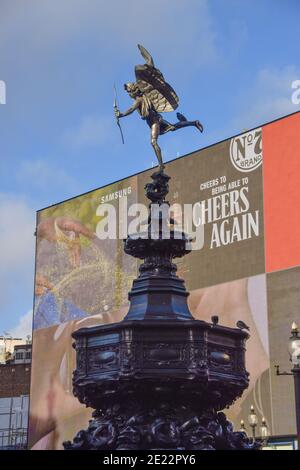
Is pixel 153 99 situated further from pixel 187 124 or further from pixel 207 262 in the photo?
pixel 207 262

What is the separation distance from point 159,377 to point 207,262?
165 ft

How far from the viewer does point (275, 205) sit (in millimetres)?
58844

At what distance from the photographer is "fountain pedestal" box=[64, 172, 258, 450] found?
39.9 ft

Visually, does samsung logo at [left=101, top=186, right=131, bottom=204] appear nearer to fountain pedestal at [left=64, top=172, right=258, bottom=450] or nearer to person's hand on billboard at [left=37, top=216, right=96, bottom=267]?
person's hand on billboard at [left=37, top=216, right=96, bottom=267]

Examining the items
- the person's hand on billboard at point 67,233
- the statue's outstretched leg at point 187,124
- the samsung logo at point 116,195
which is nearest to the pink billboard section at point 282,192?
the samsung logo at point 116,195

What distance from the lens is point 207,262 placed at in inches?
2448

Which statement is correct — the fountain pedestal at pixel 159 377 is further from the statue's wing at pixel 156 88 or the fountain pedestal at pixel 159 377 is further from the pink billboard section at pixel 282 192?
the pink billboard section at pixel 282 192

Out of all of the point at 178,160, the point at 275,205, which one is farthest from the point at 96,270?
the point at 275,205

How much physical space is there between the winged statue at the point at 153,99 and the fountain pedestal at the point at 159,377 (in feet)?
9.05

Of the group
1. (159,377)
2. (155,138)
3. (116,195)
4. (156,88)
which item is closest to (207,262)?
(116,195)

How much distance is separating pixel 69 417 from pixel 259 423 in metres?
19.0

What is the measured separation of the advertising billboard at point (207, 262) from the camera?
184ft

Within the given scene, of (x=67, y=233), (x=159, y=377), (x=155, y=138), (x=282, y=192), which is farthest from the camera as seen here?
(x=67, y=233)
